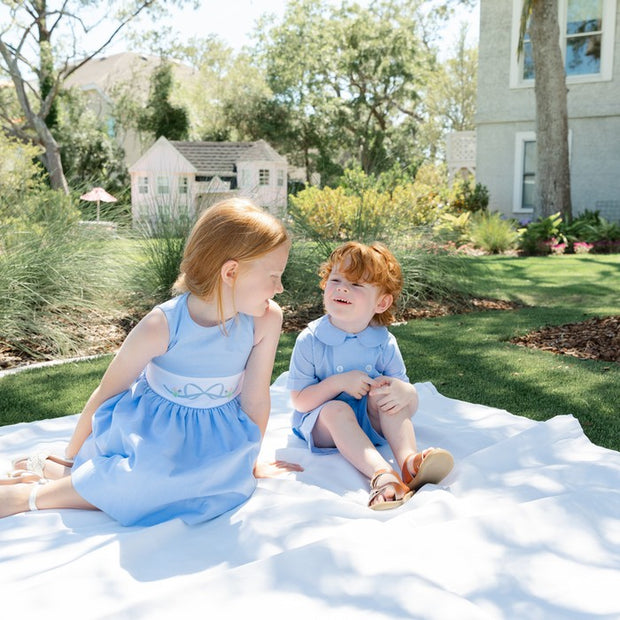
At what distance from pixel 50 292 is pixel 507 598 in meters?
4.55

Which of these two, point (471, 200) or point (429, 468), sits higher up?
point (471, 200)

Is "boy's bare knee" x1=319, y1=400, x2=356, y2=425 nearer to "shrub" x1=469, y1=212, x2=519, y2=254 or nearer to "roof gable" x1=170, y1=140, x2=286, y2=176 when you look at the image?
"shrub" x1=469, y1=212, x2=519, y2=254

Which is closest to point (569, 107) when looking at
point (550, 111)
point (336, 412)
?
point (550, 111)

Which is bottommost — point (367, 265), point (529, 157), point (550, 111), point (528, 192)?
point (367, 265)

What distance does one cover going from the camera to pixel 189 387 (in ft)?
7.88

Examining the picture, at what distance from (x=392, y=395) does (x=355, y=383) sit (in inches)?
6.3

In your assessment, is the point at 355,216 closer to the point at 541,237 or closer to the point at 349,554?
the point at 349,554

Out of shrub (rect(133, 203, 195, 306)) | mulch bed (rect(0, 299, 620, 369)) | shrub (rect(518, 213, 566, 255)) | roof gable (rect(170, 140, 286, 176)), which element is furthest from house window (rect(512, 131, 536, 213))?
roof gable (rect(170, 140, 286, 176))

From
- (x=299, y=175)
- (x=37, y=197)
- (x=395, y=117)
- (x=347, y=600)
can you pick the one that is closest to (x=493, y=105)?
(x=37, y=197)

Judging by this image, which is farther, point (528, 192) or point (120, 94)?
point (120, 94)

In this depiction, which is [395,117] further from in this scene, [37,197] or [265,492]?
[265,492]

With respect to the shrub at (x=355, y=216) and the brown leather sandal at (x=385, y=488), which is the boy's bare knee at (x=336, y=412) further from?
the shrub at (x=355, y=216)

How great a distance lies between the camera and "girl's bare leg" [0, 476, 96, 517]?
225 centimetres

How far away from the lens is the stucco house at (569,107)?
47.5 ft
